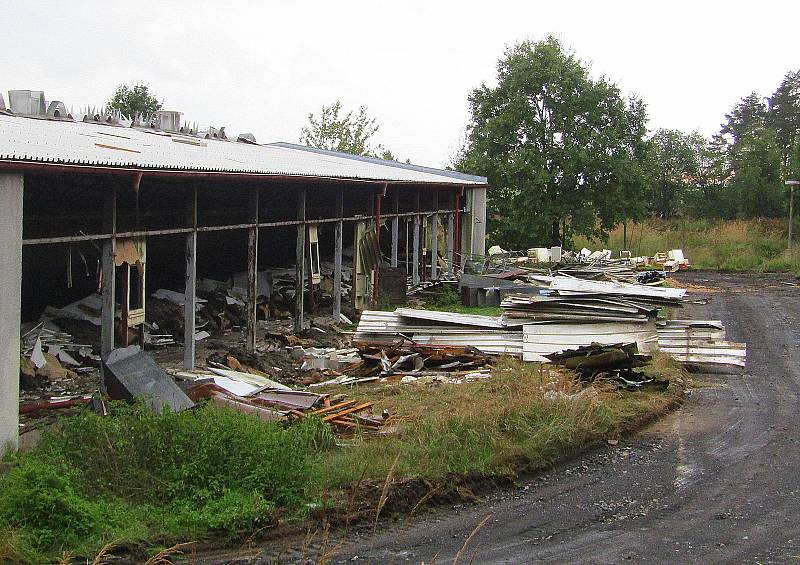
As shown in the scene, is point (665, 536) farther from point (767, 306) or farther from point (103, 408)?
point (767, 306)

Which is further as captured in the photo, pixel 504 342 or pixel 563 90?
pixel 563 90

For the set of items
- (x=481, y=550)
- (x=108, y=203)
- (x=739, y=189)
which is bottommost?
(x=481, y=550)

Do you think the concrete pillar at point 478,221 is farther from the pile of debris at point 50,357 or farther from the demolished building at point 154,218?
the pile of debris at point 50,357

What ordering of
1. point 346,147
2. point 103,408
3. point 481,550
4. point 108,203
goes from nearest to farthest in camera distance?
point 481,550, point 103,408, point 108,203, point 346,147

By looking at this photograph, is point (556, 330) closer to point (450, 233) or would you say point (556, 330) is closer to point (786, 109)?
point (450, 233)

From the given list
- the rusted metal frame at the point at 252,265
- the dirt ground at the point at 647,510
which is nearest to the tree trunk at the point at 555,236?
the rusted metal frame at the point at 252,265

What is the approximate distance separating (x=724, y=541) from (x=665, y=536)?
1.57 ft

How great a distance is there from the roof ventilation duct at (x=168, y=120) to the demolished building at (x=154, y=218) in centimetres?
4

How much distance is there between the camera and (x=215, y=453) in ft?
27.9

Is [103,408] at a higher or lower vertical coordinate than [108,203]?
lower

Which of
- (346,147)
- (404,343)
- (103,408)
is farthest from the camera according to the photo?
(346,147)

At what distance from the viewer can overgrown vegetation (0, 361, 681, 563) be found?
23.9ft

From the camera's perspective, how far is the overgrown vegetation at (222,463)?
7.29 m

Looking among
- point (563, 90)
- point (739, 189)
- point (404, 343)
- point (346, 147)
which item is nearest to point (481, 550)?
point (404, 343)
